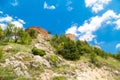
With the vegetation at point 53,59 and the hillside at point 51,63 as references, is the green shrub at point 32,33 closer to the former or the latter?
the hillside at point 51,63

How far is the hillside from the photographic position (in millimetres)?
46781

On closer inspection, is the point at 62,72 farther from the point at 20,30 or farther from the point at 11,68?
the point at 20,30

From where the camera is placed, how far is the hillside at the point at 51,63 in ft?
153

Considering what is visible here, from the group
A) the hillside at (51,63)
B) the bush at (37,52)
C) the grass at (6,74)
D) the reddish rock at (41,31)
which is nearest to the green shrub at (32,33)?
the hillside at (51,63)

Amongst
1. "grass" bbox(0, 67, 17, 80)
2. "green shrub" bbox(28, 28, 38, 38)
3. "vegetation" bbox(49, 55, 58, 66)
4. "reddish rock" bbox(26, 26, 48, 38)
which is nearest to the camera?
"grass" bbox(0, 67, 17, 80)

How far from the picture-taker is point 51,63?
5150 cm

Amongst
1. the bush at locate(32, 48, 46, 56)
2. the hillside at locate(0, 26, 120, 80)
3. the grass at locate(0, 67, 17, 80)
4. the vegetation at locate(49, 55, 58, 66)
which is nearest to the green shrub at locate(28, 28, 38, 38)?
the hillside at locate(0, 26, 120, 80)

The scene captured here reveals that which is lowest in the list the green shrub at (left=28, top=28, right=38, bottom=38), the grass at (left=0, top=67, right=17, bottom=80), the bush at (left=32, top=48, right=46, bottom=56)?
the grass at (left=0, top=67, right=17, bottom=80)

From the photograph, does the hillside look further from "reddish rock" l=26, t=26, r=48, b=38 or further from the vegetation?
"reddish rock" l=26, t=26, r=48, b=38

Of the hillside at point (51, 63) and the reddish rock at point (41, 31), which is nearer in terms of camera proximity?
the hillside at point (51, 63)

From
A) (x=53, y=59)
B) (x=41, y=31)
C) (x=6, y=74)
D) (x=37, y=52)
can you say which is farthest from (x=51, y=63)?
(x=41, y=31)

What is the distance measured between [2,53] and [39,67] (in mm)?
5837

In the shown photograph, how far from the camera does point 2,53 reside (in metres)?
49.5

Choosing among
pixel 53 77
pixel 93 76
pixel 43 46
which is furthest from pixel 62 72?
pixel 43 46
